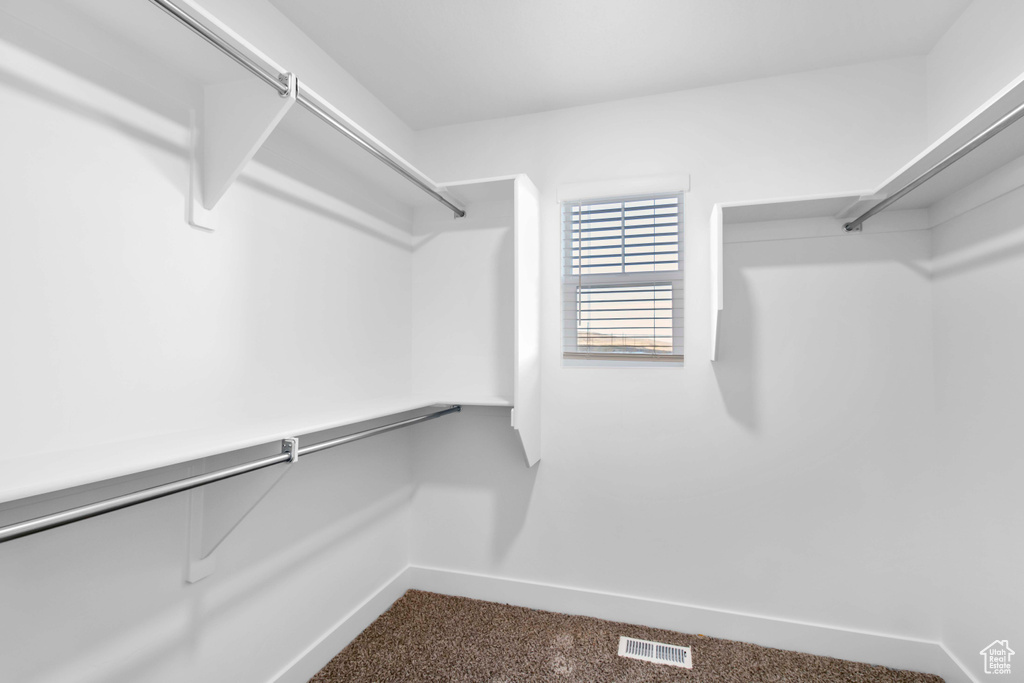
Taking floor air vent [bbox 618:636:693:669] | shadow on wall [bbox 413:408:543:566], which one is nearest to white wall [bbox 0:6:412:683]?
shadow on wall [bbox 413:408:543:566]

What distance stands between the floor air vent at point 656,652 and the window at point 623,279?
1.16 m

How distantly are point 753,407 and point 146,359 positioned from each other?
207cm

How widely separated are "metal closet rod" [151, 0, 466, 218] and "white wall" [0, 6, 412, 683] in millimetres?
104

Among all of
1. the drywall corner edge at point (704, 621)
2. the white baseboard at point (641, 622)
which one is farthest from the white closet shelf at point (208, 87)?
the drywall corner edge at point (704, 621)

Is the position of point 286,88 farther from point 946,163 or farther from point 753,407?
point 753,407

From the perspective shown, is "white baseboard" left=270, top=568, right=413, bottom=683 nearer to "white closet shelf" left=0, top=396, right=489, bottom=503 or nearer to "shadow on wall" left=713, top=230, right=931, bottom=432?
"white closet shelf" left=0, top=396, right=489, bottom=503

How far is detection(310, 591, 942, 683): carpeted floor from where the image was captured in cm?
173

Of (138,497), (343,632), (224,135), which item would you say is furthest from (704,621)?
(224,135)

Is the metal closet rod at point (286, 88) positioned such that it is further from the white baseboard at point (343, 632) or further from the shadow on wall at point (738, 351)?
the white baseboard at point (343, 632)

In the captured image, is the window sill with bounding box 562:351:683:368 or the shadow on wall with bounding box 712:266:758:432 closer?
the shadow on wall with bounding box 712:266:758:432

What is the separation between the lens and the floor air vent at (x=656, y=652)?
71.8 inches

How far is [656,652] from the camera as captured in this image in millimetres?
1879

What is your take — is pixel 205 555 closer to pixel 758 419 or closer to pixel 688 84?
pixel 758 419

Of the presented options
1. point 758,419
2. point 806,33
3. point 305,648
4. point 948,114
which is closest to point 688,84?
point 806,33
